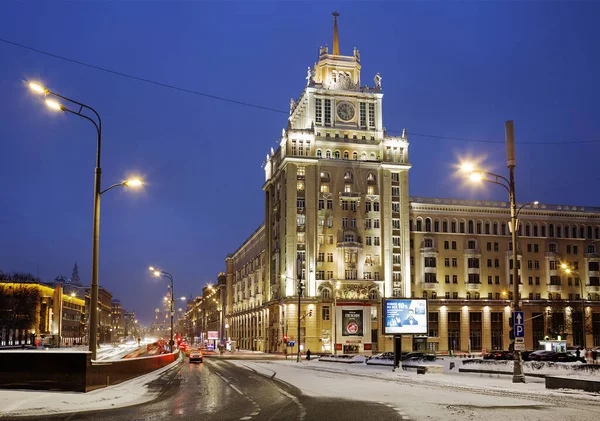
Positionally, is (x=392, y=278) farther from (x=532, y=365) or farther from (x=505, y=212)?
(x=532, y=365)

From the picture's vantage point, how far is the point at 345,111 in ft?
373

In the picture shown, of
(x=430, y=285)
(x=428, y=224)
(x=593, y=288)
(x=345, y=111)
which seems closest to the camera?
(x=430, y=285)

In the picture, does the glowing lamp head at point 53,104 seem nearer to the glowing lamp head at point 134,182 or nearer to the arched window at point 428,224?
the glowing lamp head at point 134,182

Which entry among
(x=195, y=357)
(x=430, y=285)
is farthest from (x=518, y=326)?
(x=430, y=285)

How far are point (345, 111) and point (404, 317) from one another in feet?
222

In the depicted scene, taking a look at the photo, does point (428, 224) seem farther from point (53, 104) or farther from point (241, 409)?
point (241, 409)

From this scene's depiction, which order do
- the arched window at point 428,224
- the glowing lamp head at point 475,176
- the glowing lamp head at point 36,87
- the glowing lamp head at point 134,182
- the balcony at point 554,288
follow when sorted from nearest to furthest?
the glowing lamp head at point 36,87 < the glowing lamp head at point 134,182 < the glowing lamp head at point 475,176 < the arched window at point 428,224 < the balcony at point 554,288

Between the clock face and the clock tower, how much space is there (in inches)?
6.9

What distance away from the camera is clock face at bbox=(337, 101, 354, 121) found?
372 feet

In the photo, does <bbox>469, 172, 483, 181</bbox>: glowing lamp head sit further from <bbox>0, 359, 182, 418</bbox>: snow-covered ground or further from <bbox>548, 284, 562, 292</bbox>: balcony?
<bbox>548, 284, 562, 292</bbox>: balcony

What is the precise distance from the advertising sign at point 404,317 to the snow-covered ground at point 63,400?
2741cm

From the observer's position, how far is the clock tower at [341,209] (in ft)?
344

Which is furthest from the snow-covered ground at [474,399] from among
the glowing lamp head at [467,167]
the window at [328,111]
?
the window at [328,111]

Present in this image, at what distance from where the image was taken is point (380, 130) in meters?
114
